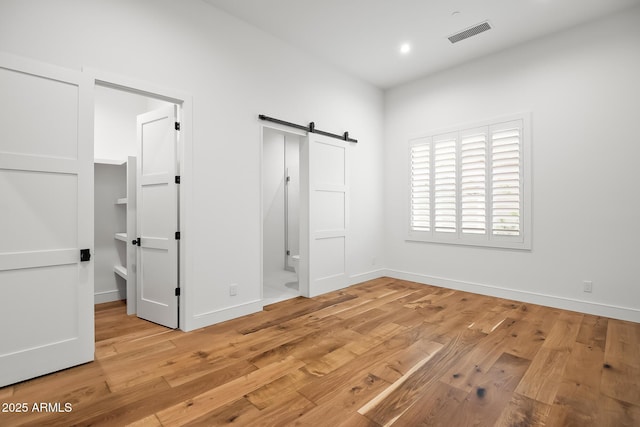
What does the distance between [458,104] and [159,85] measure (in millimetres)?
3904

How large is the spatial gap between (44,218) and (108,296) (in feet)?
7.34

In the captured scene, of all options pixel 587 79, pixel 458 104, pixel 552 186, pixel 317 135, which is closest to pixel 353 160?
pixel 317 135

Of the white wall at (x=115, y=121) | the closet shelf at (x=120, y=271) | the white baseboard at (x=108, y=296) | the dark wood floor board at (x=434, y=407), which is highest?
the white wall at (x=115, y=121)

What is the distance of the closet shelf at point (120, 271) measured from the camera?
3664 millimetres

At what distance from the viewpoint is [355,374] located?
7.22ft

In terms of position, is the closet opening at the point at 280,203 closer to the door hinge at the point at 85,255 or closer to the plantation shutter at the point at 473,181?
the plantation shutter at the point at 473,181

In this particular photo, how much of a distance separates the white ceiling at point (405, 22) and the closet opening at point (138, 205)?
159cm

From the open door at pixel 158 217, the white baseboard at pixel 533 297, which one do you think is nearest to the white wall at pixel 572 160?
the white baseboard at pixel 533 297

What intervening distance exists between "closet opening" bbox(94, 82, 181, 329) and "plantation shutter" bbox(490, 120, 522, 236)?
388 centimetres

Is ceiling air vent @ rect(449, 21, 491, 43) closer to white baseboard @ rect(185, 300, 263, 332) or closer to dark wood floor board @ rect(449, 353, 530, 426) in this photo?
dark wood floor board @ rect(449, 353, 530, 426)

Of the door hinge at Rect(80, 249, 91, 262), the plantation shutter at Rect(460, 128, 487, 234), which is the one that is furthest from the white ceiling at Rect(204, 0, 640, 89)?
the door hinge at Rect(80, 249, 91, 262)

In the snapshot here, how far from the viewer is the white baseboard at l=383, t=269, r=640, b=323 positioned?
3289 millimetres

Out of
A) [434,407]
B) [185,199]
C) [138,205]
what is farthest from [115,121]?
[434,407]

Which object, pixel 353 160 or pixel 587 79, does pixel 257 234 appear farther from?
pixel 587 79
